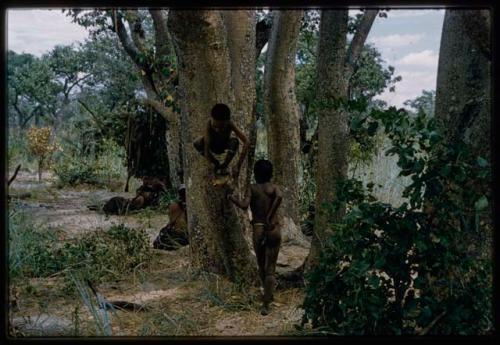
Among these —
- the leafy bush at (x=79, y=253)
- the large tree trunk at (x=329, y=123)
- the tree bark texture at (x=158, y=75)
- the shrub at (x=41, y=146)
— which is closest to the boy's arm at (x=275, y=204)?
the large tree trunk at (x=329, y=123)

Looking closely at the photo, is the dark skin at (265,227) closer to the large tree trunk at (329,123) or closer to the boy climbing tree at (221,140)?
the boy climbing tree at (221,140)

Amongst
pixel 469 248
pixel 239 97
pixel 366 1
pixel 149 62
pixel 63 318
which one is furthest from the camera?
pixel 149 62

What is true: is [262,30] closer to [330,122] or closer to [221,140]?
[330,122]

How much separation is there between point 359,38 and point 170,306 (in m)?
3.46

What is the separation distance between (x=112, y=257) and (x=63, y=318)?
1.43 meters

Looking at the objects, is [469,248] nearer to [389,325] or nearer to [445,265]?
[445,265]

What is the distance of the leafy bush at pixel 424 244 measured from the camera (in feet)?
10.7

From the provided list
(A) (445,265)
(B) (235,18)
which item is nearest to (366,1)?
(A) (445,265)

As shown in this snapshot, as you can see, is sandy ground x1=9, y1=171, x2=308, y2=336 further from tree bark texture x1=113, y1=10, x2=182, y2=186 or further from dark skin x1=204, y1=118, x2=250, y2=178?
tree bark texture x1=113, y1=10, x2=182, y2=186

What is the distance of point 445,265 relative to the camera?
10.9ft

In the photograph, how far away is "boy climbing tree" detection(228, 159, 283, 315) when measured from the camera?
4.09m

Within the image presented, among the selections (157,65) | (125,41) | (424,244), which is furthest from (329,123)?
(125,41)

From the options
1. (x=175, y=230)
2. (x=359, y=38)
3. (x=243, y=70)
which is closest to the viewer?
(x=243, y=70)

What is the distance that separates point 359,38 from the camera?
6531 millimetres
